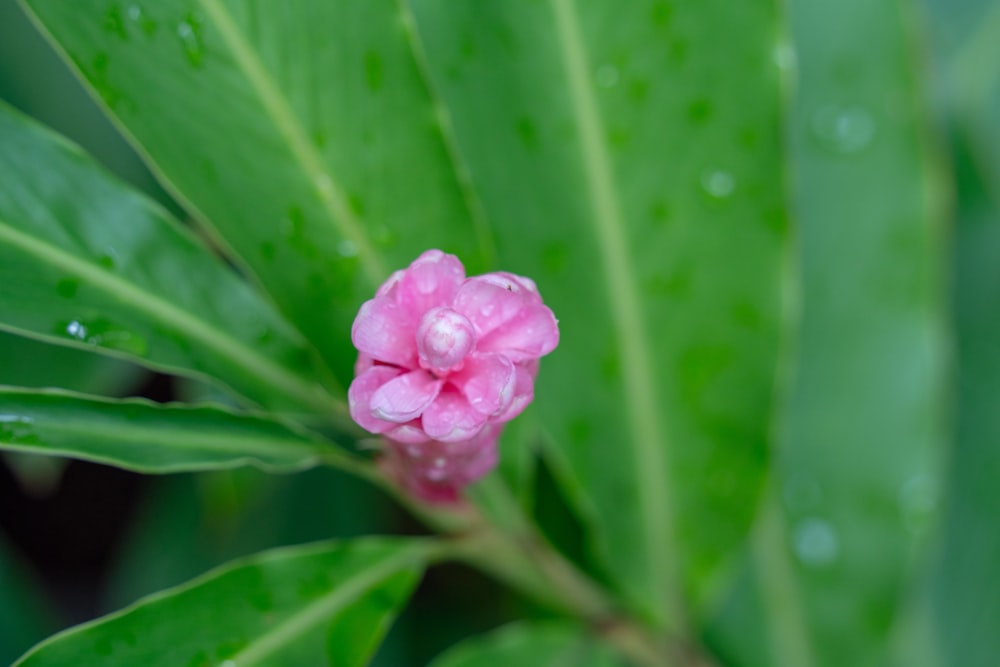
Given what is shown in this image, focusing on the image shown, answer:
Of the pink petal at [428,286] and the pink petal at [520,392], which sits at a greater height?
the pink petal at [428,286]

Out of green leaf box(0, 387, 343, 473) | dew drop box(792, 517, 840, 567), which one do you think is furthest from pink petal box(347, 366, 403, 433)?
dew drop box(792, 517, 840, 567)

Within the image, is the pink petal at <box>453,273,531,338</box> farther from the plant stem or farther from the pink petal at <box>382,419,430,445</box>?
the plant stem

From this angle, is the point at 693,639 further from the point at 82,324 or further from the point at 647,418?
the point at 82,324

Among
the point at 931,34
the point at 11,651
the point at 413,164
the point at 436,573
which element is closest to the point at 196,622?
the point at 413,164

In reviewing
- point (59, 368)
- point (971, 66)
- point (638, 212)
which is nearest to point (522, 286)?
point (638, 212)

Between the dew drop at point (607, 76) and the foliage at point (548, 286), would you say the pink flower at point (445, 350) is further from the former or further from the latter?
the dew drop at point (607, 76)

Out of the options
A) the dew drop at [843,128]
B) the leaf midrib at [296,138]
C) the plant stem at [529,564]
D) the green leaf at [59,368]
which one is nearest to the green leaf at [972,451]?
the dew drop at [843,128]

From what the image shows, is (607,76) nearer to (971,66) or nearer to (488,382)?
(488,382)

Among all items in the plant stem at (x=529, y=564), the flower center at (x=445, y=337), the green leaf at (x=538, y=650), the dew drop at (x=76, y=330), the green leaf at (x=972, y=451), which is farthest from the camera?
the green leaf at (x=972, y=451)
